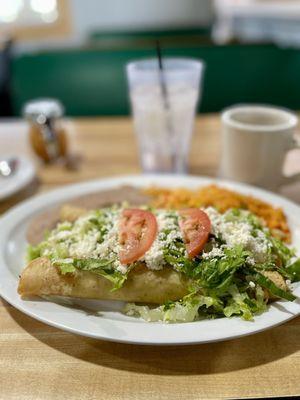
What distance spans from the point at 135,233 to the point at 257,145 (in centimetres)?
54

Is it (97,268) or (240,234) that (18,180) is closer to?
(97,268)

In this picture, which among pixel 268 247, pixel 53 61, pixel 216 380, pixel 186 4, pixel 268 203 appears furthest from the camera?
pixel 186 4

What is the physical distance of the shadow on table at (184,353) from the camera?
0.73 m

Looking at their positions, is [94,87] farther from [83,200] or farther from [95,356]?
[95,356]

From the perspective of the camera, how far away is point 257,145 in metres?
1.26

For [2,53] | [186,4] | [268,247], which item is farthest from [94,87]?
[186,4]

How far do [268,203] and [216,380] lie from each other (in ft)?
2.01

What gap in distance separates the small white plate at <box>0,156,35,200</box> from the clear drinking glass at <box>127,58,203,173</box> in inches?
16.0

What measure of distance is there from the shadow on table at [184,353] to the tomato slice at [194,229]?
19cm

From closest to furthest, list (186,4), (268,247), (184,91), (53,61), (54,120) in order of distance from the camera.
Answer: (268,247) → (184,91) → (54,120) → (53,61) → (186,4)

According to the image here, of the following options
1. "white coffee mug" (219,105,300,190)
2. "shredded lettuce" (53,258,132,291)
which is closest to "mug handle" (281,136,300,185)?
"white coffee mug" (219,105,300,190)

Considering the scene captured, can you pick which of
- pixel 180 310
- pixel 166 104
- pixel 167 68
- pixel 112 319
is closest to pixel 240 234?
pixel 180 310

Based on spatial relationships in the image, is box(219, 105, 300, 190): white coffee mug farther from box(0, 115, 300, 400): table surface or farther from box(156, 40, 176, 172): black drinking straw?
box(0, 115, 300, 400): table surface

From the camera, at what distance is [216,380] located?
0.71 metres
